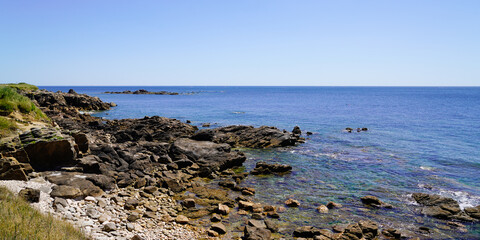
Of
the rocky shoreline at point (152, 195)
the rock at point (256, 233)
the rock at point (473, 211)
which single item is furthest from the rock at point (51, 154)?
the rock at point (473, 211)

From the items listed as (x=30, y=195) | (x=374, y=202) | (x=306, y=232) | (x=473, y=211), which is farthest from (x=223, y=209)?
(x=473, y=211)

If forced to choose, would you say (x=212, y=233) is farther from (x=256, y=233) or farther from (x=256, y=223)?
(x=256, y=223)

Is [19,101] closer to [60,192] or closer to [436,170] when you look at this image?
[60,192]

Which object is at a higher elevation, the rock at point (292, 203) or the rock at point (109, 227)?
the rock at point (109, 227)

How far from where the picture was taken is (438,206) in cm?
1850

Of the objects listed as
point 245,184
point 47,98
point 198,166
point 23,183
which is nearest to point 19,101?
point 23,183

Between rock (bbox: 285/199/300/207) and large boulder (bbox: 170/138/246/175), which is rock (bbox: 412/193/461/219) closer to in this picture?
rock (bbox: 285/199/300/207)

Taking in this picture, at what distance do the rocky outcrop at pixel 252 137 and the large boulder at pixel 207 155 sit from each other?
212 inches

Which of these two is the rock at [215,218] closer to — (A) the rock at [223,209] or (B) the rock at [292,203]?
(A) the rock at [223,209]

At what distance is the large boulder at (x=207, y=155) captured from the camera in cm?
2653

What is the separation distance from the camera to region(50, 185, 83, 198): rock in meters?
15.0

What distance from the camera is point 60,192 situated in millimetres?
15164

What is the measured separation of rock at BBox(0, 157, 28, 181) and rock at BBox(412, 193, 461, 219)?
2466 centimetres

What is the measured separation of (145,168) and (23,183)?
28.5ft
